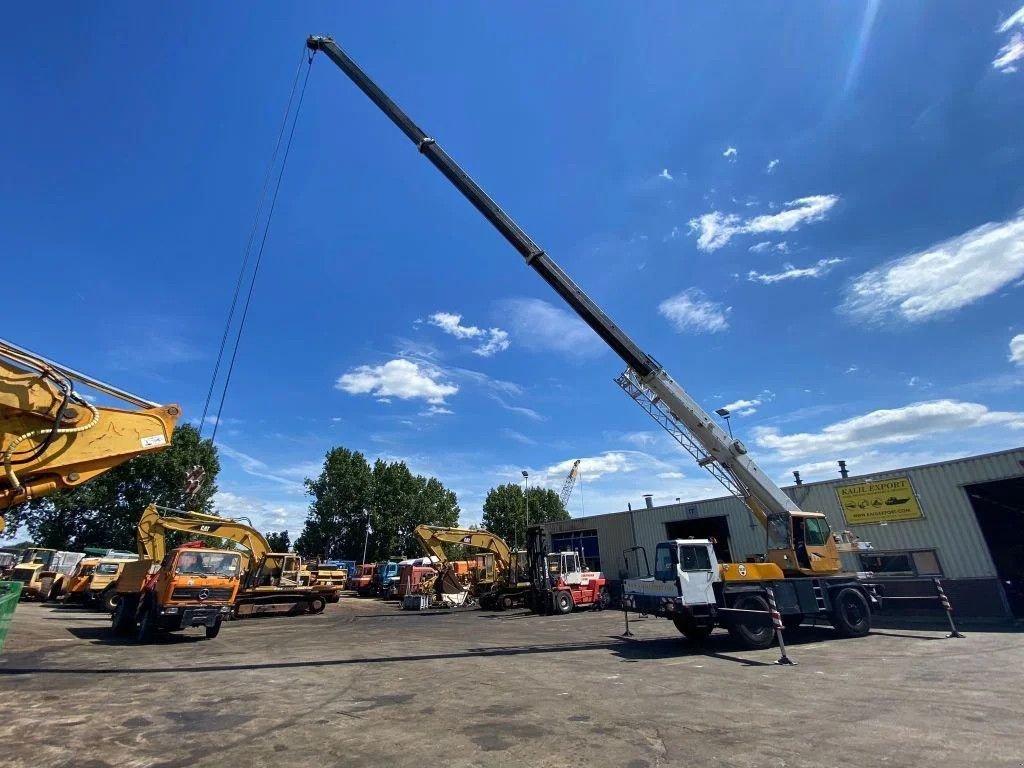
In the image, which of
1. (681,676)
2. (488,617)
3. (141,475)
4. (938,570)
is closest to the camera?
(681,676)

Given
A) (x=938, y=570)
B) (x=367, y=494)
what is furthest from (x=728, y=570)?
(x=367, y=494)

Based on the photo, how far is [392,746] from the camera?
5.63 m

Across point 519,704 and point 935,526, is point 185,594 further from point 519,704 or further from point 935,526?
point 935,526

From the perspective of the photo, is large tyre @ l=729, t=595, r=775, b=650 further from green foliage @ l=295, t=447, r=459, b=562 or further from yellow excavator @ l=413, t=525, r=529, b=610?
green foliage @ l=295, t=447, r=459, b=562

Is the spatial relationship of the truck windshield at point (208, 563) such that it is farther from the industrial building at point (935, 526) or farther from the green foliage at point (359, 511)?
the green foliage at point (359, 511)

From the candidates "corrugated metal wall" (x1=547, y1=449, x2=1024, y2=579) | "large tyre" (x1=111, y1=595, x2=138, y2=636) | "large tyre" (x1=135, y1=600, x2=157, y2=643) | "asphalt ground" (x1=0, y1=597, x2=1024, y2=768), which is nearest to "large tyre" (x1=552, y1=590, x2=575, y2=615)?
"corrugated metal wall" (x1=547, y1=449, x2=1024, y2=579)

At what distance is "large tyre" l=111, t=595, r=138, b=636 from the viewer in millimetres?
15711

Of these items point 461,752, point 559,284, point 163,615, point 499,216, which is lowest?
point 461,752

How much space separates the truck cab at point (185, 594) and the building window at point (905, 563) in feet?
69.0

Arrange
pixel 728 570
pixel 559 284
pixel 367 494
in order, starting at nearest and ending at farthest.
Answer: pixel 728 570, pixel 559 284, pixel 367 494

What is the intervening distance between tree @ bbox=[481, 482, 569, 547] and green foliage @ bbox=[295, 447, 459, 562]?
39.3 ft

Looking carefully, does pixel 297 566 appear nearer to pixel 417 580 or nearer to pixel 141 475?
pixel 417 580

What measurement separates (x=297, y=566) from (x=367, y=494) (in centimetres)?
4291

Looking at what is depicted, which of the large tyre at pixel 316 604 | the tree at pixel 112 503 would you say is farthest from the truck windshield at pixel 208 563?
the tree at pixel 112 503
